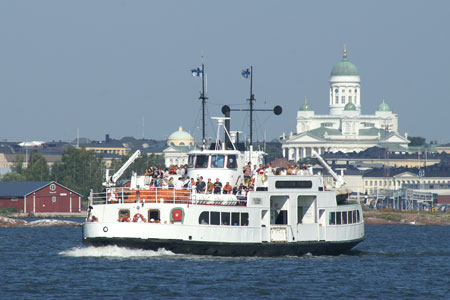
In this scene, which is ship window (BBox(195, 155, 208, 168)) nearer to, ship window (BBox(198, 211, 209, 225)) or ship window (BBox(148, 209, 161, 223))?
ship window (BBox(198, 211, 209, 225))

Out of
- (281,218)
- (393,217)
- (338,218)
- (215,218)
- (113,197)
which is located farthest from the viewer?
(393,217)

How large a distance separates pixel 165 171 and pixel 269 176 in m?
6.72

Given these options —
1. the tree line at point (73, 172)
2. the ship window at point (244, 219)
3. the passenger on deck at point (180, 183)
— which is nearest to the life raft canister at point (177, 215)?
the passenger on deck at point (180, 183)

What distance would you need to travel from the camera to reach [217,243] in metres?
55.4

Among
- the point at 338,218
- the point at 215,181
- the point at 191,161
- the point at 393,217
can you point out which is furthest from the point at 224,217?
the point at 393,217

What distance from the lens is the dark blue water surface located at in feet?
156

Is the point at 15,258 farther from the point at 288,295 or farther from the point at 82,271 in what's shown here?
the point at 288,295

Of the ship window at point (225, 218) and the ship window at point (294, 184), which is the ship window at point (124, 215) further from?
the ship window at point (294, 184)

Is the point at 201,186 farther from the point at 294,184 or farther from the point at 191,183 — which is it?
the point at 294,184

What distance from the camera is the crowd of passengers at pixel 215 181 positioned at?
57281 millimetres

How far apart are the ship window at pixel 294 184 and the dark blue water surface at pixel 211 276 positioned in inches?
132

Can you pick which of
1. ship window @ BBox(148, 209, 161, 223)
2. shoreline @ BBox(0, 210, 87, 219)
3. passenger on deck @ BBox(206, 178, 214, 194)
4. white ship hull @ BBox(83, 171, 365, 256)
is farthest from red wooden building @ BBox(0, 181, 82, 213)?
ship window @ BBox(148, 209, 161, 223)

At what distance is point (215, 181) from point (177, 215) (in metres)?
4.37

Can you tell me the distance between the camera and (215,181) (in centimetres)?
5891
